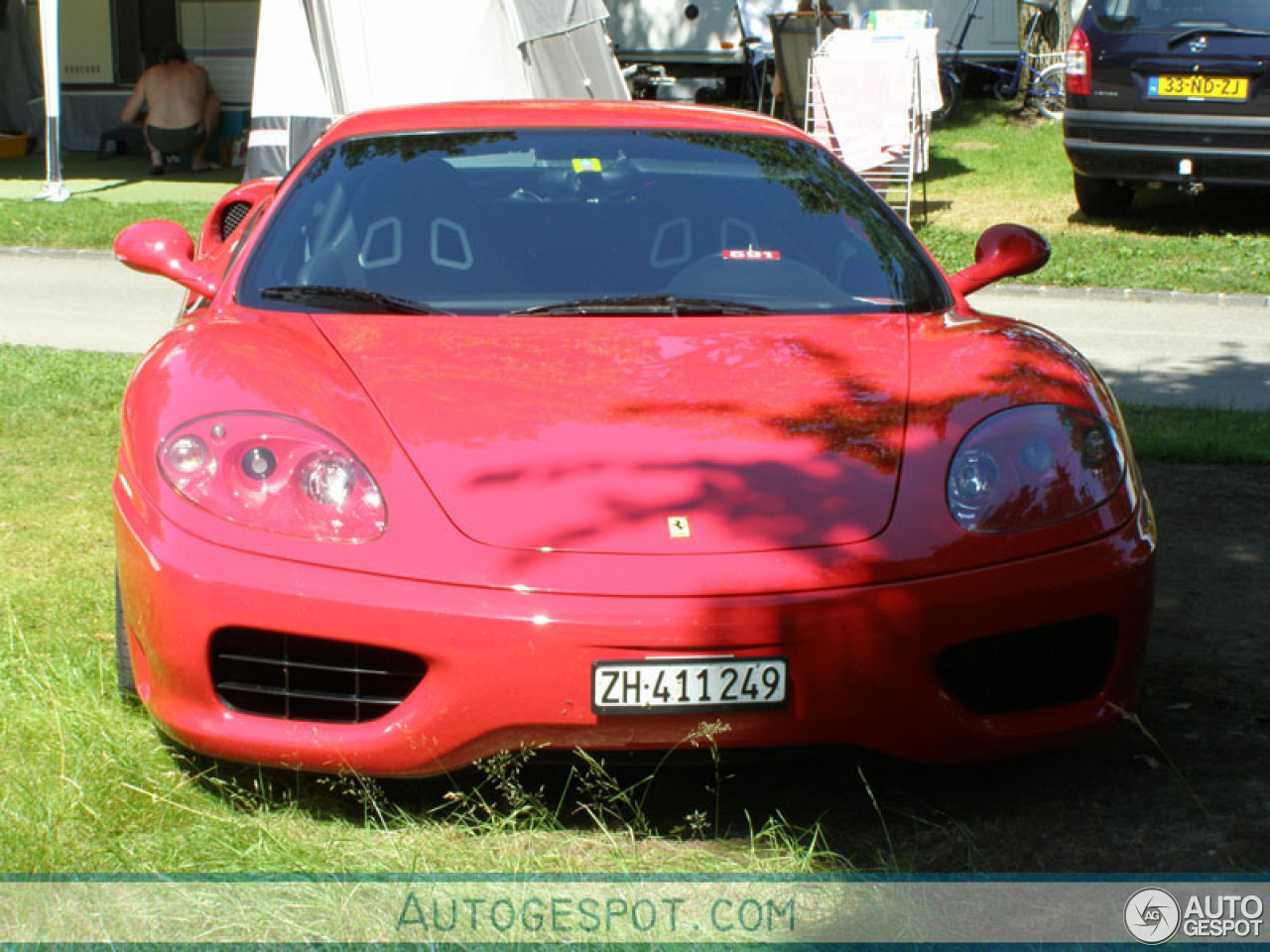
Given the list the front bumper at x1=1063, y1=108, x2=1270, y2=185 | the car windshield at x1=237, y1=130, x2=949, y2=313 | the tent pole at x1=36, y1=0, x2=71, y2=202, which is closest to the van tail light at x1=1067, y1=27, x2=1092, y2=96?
the front bumper at x1=1063, y1=108, x2=1270, y2=185

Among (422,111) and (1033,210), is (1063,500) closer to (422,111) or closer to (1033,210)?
(422,111)

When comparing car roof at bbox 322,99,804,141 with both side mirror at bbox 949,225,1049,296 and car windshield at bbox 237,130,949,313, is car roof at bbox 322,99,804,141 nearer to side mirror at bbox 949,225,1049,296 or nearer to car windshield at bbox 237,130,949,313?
car windshield at bbox 237,130,949,313

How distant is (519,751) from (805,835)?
60 centimetres

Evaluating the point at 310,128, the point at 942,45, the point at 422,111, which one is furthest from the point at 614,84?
the point at 422,111

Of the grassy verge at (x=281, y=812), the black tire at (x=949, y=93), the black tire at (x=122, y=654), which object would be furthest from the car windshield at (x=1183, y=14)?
the black tire at (x=122, y=654)

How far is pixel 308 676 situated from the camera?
111 inches

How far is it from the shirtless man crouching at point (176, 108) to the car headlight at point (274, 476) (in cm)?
1608

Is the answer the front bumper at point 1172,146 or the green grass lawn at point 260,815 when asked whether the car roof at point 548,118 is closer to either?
the green grass lawn at point 260,815

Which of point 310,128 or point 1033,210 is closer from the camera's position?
point 310,128

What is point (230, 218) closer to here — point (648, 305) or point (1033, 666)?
point (648, 305)

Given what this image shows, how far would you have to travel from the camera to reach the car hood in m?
2.86

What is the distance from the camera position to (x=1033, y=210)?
45.8 ft

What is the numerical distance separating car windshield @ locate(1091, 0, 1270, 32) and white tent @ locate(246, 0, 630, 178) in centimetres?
454

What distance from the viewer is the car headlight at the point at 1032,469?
299cm
